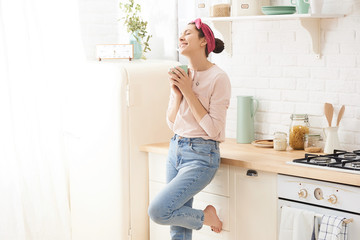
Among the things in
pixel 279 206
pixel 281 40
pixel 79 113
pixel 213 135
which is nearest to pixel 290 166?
pixel 279 206

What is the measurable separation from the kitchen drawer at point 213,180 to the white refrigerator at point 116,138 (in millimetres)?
74

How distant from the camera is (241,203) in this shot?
3.65 m

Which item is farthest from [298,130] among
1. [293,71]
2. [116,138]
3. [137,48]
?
[137,48]

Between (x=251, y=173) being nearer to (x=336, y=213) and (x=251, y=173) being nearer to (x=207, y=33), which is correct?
(x=336, y=213)

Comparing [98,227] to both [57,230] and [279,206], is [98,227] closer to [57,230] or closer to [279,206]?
[57,230]

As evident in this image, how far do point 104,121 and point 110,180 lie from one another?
39 centimetres

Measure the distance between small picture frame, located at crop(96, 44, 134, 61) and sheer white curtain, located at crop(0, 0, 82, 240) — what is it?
0.57 ft

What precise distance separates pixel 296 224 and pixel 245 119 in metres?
1.03

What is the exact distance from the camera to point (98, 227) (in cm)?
439

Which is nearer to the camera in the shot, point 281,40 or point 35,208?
point 281,40

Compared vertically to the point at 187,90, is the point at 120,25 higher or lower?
higher

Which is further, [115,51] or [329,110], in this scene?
[115,51]

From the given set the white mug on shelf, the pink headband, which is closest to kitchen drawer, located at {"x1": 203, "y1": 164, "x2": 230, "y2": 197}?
the pink headband

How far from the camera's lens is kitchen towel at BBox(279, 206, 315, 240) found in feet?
10.7
